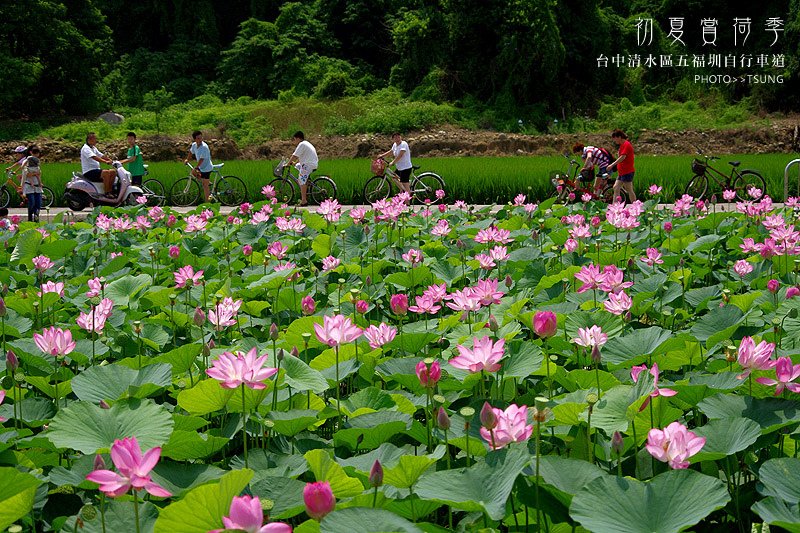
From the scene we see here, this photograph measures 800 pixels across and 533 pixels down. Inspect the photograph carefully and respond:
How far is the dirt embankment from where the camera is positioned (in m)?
22.0

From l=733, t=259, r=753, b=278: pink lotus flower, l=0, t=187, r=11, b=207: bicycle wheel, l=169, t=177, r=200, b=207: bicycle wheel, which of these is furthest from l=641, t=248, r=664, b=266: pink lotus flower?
l=0, t=187, r=11, b=207: bicycle wheel

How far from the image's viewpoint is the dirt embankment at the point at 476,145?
72.2 ft

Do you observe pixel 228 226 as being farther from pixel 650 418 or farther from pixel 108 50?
pixel 108 50

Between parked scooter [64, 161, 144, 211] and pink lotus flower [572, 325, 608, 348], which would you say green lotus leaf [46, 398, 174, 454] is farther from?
parked scooter [64, 161, 144, 211]

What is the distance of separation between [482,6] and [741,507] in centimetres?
2772

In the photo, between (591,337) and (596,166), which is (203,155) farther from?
(591,337)

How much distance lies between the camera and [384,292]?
297cm

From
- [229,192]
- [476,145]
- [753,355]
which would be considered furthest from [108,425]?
[476,145]

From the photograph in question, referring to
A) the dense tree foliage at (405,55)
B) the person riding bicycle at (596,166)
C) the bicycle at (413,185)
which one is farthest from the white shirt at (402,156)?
the dense tree foliage at (405,55)

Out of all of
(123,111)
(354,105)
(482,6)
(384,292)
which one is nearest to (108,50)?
(123,111)

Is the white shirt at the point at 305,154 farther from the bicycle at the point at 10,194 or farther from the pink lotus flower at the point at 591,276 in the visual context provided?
the pink lotus flower at the point at 591,276

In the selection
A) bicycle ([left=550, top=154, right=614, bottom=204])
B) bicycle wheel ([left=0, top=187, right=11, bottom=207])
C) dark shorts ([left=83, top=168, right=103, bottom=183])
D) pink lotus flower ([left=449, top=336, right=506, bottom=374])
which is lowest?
bicycle ([left=550, top=154, right=614, bottom=204])

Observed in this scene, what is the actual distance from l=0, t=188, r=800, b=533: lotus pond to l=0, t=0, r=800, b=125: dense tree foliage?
2466 centimetres

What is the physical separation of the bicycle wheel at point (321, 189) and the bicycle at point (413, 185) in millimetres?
513
